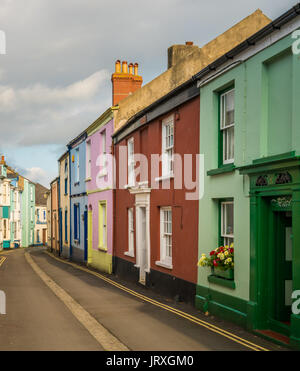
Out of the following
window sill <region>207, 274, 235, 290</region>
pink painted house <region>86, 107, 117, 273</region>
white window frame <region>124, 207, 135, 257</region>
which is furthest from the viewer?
pink painted house <region>86, 107, 117, 273</region>

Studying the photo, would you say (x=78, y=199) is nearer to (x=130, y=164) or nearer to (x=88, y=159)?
(x=88, y=159)

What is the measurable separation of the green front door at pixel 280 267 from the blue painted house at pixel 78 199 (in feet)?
61.8

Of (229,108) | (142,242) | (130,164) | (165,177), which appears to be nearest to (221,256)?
(229,108)

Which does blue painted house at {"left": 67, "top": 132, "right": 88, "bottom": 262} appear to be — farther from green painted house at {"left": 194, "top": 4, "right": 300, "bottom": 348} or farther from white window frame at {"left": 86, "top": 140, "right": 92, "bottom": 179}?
green painted house at {"left": 194, "top": 4, "right": 300, "bottom": 348}

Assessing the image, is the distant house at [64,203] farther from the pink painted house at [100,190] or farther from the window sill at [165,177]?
the window sill at [165,177]

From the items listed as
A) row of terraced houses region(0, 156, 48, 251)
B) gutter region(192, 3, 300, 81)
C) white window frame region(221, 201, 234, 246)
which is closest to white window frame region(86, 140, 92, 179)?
gutter region(192, 3, 300, 81)

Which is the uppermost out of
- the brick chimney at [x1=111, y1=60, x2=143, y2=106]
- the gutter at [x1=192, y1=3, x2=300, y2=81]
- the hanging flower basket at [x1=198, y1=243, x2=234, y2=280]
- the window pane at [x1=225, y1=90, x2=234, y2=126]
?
the brick chimney at [x1=111, y1=60, x2=143, y2=106]

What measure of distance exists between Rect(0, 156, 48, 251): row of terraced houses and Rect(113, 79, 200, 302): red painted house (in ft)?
100

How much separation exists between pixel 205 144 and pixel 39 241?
6442cm

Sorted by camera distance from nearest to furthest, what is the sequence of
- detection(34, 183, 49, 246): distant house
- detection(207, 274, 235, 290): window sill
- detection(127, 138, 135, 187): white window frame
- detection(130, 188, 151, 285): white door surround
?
detection(207, 274, 235, 290): window sill
detection(130, 188, 151, 285): white door surround
detection(127, 138, 135, 187): white window frame
detection(34, 183, 49, 246): distant house

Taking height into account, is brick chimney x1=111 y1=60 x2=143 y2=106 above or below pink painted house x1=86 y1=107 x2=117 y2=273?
above

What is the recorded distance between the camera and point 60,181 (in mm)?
36969

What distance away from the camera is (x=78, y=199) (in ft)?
96.4

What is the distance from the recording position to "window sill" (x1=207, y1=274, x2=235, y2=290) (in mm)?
10148
